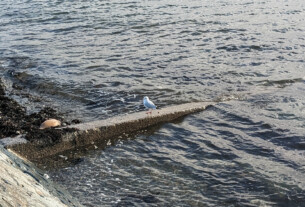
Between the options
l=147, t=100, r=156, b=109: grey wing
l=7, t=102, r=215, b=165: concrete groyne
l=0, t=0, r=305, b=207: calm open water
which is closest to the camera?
l=0, t=0, r=305, b=207: calm open water

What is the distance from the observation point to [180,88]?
1041 centimetres

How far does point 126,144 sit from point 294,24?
1142 cm

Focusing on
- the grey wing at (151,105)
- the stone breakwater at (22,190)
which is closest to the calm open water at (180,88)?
the grey wing at (151,105)

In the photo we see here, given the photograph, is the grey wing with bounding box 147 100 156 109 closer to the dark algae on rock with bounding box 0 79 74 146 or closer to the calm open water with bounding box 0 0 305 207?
the calm open water with bounding box 0 0 305 207

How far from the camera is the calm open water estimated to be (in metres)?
6.07

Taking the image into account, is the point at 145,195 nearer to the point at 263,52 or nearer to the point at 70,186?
the point at 70,186

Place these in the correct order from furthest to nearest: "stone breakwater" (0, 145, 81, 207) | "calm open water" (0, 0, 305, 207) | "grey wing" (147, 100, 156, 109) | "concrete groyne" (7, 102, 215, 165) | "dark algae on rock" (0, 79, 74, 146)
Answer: "grey wing" (147, 100, 156, 109)
"dark algae on rock" (0, 79, 74, 146)
"concrete groyne" (7, 102, 215, 165)
"calm open water" (0, 0, 305, 207)
"stone breakwater" (0, 145, 81, 207)

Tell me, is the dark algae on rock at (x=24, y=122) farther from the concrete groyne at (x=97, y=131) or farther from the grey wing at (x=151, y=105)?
the grey wing at (x=151, y=105)

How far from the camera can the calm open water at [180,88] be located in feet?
19.9

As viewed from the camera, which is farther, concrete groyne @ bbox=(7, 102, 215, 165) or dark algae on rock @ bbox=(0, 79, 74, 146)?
dark algae on rock @ bbox=(0, 79, 74, 146)

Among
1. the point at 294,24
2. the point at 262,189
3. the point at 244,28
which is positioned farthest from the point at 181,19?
the point at 262,189

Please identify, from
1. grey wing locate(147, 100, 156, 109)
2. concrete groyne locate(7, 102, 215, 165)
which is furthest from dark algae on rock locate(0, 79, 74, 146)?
grey wing locate(147, 100, 156, 109)

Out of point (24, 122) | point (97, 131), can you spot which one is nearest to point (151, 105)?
point (97, 131)

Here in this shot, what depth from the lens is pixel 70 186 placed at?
19.5 feet
